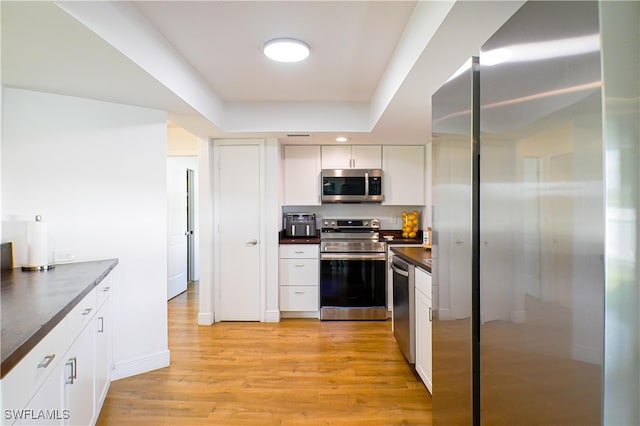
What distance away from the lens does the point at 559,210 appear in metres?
0.71

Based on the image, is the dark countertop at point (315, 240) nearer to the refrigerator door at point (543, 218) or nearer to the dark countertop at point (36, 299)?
the dark countertop at point (36, 299)

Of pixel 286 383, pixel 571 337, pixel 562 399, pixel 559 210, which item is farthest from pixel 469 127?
pixel 286 383

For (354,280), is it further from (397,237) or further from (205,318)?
(205,318)

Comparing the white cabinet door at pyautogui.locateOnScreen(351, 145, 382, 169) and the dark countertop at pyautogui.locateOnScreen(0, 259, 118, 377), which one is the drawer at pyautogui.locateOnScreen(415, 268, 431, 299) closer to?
the dark countertop at pyautogui.locateOnScreen(0, 259, 118, 377)

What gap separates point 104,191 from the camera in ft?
8.14

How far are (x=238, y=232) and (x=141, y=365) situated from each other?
167cm

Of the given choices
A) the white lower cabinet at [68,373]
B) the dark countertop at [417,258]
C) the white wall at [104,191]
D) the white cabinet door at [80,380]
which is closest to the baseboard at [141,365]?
the white wall at [104,191]

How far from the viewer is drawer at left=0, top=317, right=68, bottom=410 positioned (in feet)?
3.16

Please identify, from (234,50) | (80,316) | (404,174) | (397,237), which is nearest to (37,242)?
(80,316)

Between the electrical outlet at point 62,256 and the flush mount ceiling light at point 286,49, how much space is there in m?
2.04

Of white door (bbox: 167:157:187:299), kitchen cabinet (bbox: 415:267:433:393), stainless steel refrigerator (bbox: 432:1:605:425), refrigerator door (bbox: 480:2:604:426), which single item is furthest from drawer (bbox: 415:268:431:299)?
white door (bbox: 167:157:187:299)

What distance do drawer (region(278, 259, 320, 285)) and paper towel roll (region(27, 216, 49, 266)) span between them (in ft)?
7.53

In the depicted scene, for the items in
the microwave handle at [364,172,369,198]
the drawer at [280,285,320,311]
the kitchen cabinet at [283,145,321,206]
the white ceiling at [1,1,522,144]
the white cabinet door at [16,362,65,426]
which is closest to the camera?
the white cabinet door at [16,362,65,426]

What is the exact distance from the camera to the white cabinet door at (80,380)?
1456 mm
